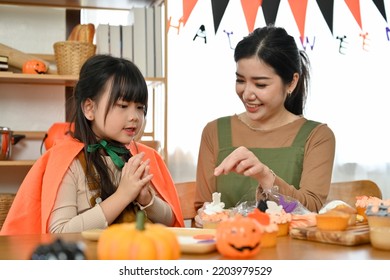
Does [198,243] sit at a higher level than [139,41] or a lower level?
lower

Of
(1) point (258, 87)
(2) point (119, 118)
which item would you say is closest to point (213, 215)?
(2) point (119, 118)

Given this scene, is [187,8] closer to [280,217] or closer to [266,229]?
[280,217]

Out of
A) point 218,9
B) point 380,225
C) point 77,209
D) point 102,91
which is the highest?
point 218,9

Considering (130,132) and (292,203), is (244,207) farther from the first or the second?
(130,132)

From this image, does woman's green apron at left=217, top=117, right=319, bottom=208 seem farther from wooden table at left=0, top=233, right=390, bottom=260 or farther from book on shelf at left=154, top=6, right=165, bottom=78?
book on shelf at left=154, top=6, right=165, bottom=78

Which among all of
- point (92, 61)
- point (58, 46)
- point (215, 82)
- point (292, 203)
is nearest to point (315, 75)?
point (215, 82)

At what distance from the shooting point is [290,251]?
2.89 feet

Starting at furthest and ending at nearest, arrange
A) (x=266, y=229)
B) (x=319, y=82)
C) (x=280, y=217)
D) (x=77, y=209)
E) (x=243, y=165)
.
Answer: (x=319, y=82), (x=77, y=209), (x=243, y=165), (x=280, y=217), (x=266, y=229)

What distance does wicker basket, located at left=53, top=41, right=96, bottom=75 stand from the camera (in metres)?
2.55

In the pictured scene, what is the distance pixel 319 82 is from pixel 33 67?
1.28 m

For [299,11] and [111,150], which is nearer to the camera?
[111,150]

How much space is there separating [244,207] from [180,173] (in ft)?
5.50

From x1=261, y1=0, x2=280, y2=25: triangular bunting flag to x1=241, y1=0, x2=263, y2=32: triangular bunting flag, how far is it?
0.04 m

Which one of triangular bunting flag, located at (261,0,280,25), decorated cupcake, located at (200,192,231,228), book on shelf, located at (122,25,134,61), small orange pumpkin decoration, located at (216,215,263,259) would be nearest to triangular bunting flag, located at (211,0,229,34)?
triangular bunting flag, located at (261,0,280,25)
